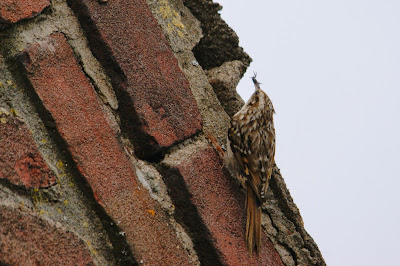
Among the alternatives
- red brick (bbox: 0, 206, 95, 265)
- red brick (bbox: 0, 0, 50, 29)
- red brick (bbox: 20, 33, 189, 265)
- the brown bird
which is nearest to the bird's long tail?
the brown bird

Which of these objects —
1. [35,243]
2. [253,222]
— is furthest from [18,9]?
[253,222]

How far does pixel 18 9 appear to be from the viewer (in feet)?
3.43

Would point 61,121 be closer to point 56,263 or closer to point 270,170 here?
point 56,263

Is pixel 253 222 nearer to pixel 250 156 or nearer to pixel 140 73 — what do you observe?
pixel 140 73

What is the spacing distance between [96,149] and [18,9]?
287 mm

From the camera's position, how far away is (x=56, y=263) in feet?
2.94

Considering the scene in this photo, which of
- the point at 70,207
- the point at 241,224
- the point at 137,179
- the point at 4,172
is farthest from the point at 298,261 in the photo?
the point at 4,172

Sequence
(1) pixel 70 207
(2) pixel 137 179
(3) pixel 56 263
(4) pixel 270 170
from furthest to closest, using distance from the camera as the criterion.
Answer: (4) pixel 270 170 → (2) pixel 137 179 → (1) pixel 70 207 → (3) pixel 56 263

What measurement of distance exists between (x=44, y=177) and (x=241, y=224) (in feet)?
1.59

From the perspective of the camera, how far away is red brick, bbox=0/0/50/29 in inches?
40.1

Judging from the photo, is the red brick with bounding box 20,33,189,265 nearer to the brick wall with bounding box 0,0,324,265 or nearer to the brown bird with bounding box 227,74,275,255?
the brick wall with bounding box 0,0,324,265

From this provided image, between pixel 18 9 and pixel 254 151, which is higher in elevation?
pixel 254 151

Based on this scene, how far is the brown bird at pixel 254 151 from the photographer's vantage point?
1.36 m

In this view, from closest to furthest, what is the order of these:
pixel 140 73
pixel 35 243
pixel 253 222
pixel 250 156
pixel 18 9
→ pixel 35 243, pixel 18 9, pixel 140 73, pixel 253 222, pixel 250 156
